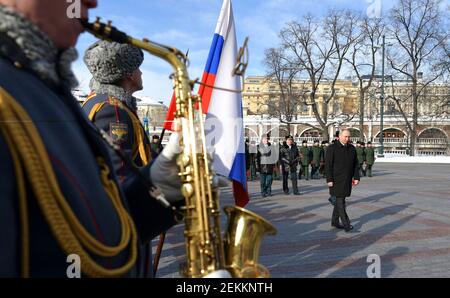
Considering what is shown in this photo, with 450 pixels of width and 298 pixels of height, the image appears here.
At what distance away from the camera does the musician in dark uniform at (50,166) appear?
3.11 ft

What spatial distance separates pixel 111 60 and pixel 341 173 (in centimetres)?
507

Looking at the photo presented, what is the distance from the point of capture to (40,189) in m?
0.98

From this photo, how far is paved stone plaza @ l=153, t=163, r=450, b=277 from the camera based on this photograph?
15.2 ft

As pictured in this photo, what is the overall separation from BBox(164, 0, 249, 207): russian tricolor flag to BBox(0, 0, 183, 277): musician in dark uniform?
2233 millimetres

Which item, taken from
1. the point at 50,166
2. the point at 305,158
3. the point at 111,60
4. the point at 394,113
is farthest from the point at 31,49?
the point at 394,113

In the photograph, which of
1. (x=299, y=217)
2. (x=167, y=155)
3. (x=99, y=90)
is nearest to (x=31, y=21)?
(x=167, y=155)

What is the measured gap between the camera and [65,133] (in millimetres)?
1144

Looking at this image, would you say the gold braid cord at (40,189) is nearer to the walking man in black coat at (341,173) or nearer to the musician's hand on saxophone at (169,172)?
the musician's hand on saxophone at (169,172)

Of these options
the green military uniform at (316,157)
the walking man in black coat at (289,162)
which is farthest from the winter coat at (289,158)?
the green military uniform at (316,157)

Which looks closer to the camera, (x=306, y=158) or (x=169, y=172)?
(x=169, y=172)

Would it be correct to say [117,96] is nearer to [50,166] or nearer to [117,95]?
[117,95]

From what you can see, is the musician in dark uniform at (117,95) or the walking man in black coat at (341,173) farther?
the walking man in black coat at (341,173)

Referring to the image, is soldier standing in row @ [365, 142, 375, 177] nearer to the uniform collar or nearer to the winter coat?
the winter coat

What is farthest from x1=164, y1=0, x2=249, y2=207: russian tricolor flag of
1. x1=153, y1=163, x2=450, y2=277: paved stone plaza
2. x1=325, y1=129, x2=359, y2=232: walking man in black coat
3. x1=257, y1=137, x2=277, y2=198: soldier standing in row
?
x1=257, y1=137, x2=277, y2=198: soldier standing in row
